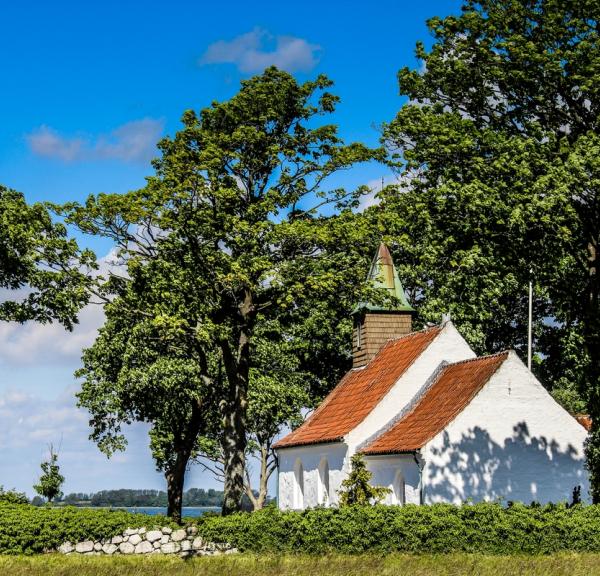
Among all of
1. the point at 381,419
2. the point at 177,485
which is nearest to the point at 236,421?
the point at 381,419

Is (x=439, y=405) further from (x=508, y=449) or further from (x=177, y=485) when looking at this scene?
(x=177, y=485)

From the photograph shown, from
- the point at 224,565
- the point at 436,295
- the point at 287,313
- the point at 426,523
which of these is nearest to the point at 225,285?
the point at 287,313

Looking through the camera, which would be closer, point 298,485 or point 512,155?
point 512,155

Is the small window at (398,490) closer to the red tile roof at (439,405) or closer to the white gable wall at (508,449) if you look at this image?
the red tile roof at (439,405)

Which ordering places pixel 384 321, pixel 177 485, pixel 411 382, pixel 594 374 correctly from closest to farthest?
pixel 594 374, pixel 411 382, pixel 384 321, pixel 177 485

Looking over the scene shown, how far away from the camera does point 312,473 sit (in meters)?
40.7

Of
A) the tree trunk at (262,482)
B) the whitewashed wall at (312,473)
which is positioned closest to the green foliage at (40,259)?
the whitewashed wall at (312,473)

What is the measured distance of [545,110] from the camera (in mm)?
26906

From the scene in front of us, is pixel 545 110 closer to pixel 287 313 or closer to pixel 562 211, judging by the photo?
pixel 562 211

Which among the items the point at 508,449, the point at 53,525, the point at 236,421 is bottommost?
the point at 53,525

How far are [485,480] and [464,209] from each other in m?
10.9

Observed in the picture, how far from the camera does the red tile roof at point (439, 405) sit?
32.9m

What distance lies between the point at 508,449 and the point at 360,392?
31.1 feet

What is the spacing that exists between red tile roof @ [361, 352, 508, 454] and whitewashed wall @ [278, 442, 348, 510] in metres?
2.21
